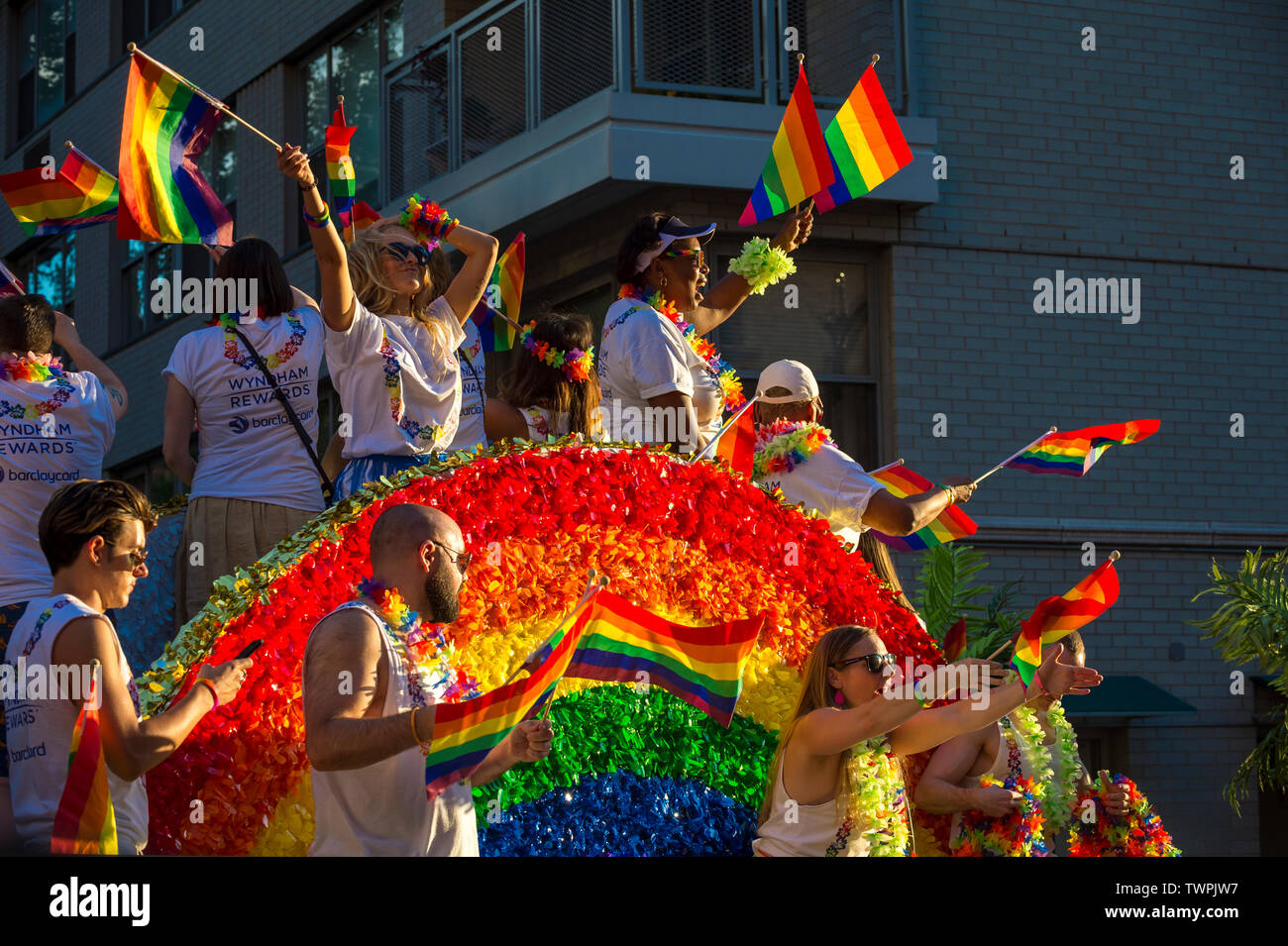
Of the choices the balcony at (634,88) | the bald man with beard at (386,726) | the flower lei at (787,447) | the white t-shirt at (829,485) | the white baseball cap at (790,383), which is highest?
the balcony at (634,88)

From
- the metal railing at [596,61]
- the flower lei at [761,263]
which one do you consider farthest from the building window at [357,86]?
the flower lei at [761,263]

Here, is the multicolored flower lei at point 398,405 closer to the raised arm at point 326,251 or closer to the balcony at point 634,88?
the raised arm at point 326,251

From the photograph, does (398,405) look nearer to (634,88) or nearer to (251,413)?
(251,413)

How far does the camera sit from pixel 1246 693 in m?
13.2

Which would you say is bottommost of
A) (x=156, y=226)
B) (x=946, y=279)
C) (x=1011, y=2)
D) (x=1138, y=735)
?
(x=1138, y=735)

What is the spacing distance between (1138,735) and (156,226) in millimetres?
9055

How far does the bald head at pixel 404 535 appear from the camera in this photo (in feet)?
14.7

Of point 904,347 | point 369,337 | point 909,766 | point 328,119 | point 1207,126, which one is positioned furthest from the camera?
point 328,119

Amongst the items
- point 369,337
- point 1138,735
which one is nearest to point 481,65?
point 1138,735

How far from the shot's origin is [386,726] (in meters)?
4.08

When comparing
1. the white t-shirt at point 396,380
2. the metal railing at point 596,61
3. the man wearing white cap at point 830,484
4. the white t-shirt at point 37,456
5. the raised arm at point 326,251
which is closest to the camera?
the raised arm at point 326,251

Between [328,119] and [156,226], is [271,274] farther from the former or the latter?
[328,119]

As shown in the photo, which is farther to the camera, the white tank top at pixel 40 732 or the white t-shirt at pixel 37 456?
the white t-shirt at pixel 37 456

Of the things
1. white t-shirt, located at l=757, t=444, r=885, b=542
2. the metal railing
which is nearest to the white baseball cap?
white t-shirt, located at l=757, t=444, r=885, b=542
